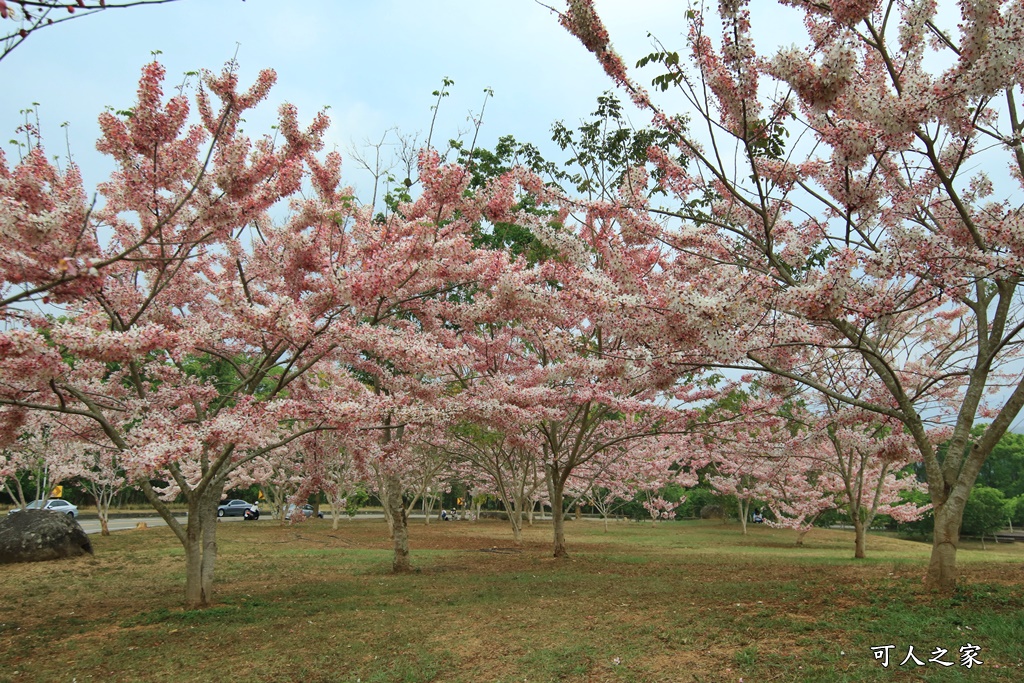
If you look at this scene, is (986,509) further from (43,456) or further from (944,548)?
(43,456)

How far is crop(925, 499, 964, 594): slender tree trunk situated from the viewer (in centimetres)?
686

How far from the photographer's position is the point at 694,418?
479 inches

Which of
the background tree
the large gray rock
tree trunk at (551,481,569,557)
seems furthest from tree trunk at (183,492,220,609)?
the background tree

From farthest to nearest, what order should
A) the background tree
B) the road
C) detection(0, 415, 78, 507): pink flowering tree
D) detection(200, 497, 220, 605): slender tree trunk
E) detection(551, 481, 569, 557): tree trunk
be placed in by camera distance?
the background tree
the road
detection(0, 415, 78, 507): pink flowering tree
detection(551, 481, 569, 557): tree trunk
detection(200, 497, 220, 605): slender tree trunk

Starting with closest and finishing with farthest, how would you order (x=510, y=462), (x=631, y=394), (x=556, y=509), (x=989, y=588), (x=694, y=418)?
(x=989, y=588)
(x=631, y=394)
(x=694, y=418)
(x=556, y=509)
(x=510, y=462)

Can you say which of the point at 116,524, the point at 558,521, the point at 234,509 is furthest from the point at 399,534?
the point at 234,509

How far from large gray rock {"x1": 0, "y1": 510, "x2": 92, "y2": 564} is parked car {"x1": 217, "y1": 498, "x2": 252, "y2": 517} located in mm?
26060

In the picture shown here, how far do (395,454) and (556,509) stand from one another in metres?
5.05

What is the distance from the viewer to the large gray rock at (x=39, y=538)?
14211 mm

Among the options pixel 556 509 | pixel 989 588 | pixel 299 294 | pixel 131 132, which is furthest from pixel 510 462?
pixel 131 132

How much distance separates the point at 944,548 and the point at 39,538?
17929 mm

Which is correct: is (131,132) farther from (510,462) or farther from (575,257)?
(510,462)

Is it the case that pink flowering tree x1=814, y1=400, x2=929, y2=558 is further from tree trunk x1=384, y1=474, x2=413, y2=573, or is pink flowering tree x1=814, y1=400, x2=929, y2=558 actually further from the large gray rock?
the large gray rock

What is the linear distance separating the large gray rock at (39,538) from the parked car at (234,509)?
26060 millimetres
